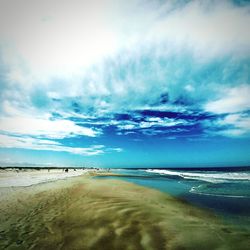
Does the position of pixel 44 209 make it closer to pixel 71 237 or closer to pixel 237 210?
pixel 71 237

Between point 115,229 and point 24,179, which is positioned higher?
point 24,179

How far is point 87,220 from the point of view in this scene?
1009 cm

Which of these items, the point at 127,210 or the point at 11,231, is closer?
the point at 11,231

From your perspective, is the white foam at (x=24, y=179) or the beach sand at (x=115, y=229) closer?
the beach sand at (x=115, y=229)

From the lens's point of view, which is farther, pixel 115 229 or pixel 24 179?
pixel 24 179

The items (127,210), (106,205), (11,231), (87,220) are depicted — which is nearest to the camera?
(11,231)

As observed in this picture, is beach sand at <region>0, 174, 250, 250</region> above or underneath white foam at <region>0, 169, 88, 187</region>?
underneath

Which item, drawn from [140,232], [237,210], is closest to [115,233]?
[140,232]

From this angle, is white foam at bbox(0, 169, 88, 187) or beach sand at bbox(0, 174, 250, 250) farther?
white foam at bbox(0, 169, 88, 187)

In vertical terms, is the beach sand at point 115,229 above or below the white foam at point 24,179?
below

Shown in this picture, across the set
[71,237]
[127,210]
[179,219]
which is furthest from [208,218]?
[71,237]

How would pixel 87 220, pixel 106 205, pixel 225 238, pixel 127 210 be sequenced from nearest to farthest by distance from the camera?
pixel 225 238
pixel 87 220
pixel 127 210
pixel 106 205

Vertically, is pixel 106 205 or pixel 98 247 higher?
pixel 106 205

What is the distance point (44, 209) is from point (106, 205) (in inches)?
138
